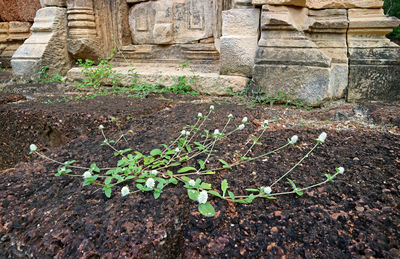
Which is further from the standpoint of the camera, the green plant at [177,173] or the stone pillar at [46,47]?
the stone pillar at [46,47]

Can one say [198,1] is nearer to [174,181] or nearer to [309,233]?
[174,181]

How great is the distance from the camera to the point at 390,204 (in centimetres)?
84

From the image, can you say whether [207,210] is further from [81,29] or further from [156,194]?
[81,29]

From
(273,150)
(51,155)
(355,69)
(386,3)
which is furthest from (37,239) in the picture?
(386,3)

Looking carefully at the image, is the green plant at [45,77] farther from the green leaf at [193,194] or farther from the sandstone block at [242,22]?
the green leaf at [193,194]

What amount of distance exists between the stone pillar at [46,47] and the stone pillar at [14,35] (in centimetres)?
153

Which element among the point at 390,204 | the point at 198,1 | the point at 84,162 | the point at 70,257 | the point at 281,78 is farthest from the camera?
the point at 198,1

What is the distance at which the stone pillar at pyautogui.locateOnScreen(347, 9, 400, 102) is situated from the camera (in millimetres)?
2234

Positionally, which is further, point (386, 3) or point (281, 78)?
point (386, 3)

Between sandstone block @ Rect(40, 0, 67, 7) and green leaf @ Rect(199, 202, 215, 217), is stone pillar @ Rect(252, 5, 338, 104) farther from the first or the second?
sandstone block @ Rect(40, 0, 67, 7)

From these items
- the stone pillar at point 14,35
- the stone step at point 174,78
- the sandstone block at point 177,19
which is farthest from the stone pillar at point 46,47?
the stone pillar at point 14,35

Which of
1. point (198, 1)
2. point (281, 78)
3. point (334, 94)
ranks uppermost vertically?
point (198, 1)

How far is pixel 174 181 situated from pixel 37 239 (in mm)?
441

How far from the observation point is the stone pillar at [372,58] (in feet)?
7.33
